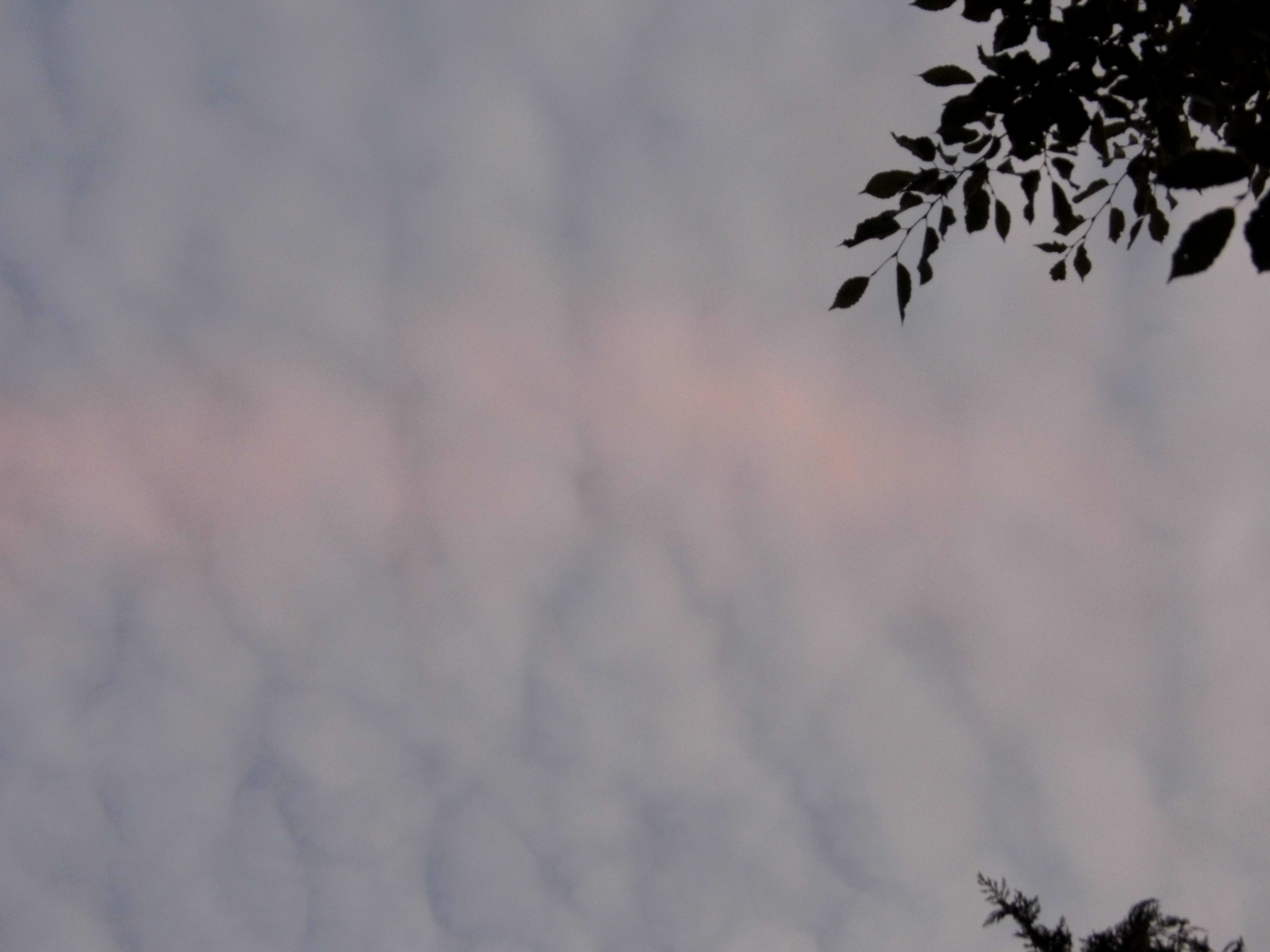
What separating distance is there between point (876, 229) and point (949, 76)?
92cm

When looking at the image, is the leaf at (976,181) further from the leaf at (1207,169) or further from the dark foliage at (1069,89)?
the leaf at (1207,169)

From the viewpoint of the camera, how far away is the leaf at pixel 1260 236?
94.3 inches

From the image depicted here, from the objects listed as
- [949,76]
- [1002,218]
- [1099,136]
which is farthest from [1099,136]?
[949,76]

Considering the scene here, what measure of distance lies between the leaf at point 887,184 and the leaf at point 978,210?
1.51 ft

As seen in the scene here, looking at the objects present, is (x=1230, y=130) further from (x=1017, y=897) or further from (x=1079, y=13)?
(x=1017, y=897)

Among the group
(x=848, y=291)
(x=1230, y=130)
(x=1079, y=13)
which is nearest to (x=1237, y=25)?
(x=1230, y=130)

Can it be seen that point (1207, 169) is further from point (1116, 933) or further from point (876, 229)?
point (1116, 933)

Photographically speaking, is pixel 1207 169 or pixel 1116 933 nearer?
pixel 1207 169

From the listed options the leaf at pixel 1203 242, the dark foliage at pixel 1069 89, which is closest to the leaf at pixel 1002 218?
the dark foliage at pixel 1069 89

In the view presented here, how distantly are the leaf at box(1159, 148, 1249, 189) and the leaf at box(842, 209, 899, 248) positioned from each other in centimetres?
211

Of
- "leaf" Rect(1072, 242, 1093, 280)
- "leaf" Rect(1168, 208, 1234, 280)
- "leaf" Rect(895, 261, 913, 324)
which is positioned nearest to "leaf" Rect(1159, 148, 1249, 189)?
"leaf" Rect(1168, 208, 1234, 280)

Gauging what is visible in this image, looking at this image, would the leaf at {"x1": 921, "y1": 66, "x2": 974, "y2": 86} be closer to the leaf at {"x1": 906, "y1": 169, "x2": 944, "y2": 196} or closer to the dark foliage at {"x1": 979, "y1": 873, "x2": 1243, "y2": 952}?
the leaf at {"x1": 906, "y1": 169, "x2": 944, "y2": 196}

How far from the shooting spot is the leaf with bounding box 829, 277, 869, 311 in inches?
176

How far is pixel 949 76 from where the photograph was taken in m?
4.55
